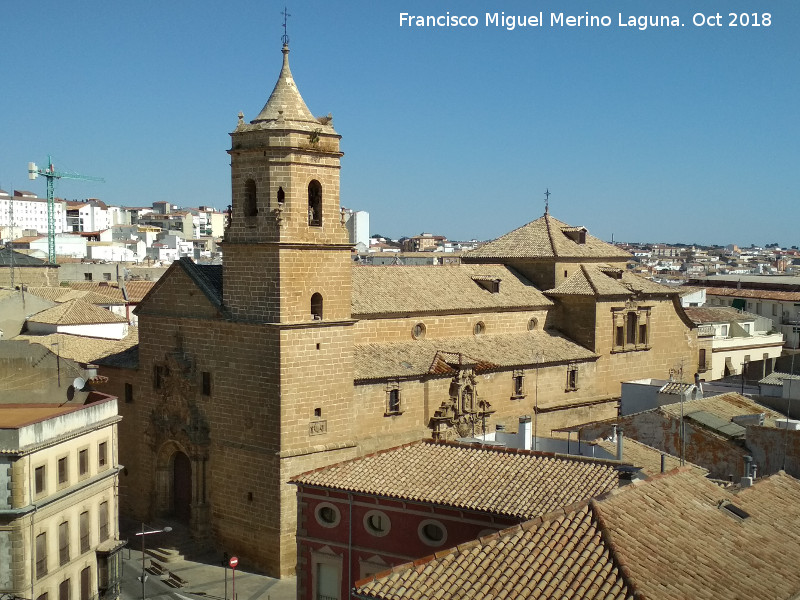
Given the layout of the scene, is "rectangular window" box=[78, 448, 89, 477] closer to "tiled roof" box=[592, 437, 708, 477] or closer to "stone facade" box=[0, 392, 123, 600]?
"stone facade" box=[0, 392, 123, 600]

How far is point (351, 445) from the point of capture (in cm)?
3262

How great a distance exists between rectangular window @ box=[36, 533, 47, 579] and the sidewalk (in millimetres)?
5205

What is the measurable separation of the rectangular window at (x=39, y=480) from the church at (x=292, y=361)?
7.12 meters

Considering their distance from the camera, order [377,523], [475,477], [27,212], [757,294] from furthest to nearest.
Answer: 1. [27,212]
2. [757,294]
3. [377,523]
4. [475,477]

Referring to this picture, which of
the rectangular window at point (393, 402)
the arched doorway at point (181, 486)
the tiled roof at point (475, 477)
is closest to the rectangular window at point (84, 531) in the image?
the tiled roof at point (475, 477)

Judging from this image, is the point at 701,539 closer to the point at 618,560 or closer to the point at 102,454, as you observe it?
the point at 618,560

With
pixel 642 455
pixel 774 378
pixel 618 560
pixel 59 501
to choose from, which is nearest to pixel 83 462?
Answer: pixel 59 501

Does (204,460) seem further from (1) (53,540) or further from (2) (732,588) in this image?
(2) (732,588)

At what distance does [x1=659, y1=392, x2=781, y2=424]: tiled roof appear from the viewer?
30.2 metres

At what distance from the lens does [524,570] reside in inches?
627

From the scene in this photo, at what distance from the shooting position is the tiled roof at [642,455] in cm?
2608

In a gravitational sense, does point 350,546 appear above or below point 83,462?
below

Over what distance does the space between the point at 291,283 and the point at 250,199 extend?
3316 mm

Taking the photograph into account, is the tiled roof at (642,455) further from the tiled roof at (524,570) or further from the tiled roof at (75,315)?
the tiled roof at (75,315)
